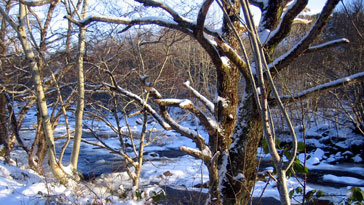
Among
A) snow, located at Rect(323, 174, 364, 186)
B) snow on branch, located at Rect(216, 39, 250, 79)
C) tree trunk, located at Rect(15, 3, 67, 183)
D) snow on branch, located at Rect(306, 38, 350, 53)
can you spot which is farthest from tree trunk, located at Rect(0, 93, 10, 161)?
snow, located at Rect(323, 174, 364, 186)

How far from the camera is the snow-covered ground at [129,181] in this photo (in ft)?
14.2

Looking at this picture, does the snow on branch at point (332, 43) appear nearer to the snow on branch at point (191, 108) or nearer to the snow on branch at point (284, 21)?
the snow on branch at point (284, 21)

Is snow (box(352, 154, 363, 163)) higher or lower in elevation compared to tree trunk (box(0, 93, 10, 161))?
lower

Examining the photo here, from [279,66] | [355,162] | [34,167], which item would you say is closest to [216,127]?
[279,66]

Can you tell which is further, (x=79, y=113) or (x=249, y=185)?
(x=79, y=113)

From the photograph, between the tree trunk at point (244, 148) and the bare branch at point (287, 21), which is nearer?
the bare branch at point (287, 21)

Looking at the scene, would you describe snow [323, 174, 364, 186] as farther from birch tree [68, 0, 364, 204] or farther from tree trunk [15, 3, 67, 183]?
tree trunk [15, 3, 67, 183]

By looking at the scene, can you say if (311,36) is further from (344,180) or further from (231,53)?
(344,180)

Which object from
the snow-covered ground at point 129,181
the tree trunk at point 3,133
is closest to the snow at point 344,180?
the snow-covered ground at point 129,181

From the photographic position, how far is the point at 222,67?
3.36m

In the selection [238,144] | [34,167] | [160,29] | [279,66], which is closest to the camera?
[279,66]

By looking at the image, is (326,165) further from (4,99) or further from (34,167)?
(4,99)

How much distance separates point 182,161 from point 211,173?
34.9 ft

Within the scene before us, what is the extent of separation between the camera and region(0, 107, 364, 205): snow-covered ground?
432cm
